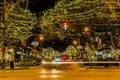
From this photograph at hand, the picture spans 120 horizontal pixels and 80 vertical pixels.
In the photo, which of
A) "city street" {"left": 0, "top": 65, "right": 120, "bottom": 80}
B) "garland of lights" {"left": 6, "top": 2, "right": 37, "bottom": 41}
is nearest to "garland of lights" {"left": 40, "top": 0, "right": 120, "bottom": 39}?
"garland of lights" {"left": 6, "top": 2, "right": 37, "bottom": 41}

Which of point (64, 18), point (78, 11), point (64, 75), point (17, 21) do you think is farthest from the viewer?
point (64, 18)

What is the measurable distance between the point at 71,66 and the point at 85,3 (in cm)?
993

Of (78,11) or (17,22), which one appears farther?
(17,22)

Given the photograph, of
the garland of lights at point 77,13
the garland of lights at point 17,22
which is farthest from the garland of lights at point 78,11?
the garland of lights at point 17,22

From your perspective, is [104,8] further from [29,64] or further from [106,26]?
[29,64]

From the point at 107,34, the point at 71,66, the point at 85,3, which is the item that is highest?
the point at 85,3

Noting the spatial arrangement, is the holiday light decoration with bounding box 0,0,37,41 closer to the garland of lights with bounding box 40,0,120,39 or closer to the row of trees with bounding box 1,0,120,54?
the row of trees with bounding box 1,0,120,54

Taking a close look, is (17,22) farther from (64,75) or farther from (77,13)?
(64,75)

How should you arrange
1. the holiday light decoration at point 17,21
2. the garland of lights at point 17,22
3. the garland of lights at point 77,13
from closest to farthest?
1. the garland of lights at point 77,13
2. the holiday light decoration at point 17,21
3. the garland of lights at point 17,22

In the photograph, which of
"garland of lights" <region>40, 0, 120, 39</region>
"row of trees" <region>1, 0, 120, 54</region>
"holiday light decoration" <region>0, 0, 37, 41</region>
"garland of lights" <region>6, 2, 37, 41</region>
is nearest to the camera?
"garland of lights" <region>40, 0, 120, 39</region>

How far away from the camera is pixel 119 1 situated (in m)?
37.8

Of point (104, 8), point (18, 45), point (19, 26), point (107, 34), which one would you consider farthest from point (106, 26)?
point (18, 45)

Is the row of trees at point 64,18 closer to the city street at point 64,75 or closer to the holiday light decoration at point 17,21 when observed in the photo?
the holiday light decoration at point 17,21

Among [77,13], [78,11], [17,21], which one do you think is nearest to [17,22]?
[17,21]
